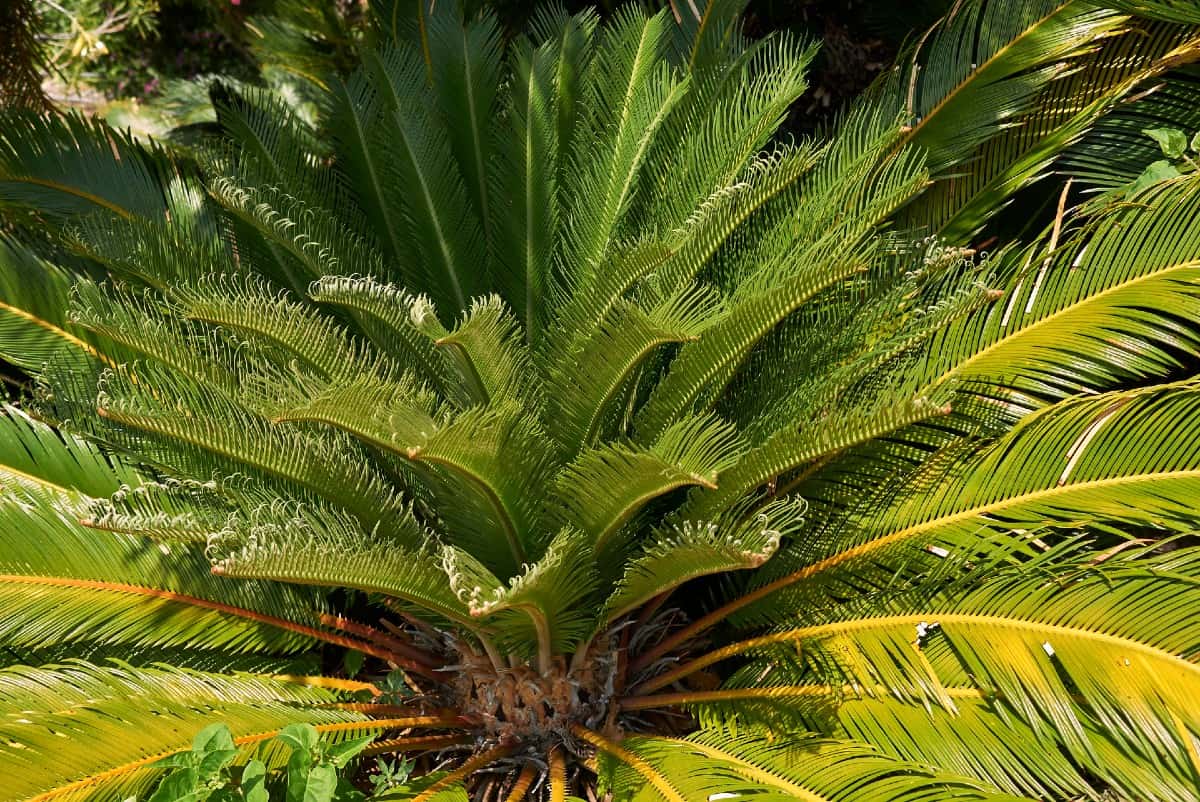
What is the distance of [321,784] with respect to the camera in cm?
203

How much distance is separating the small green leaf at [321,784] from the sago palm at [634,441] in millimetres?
290

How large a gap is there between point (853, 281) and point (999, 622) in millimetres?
942

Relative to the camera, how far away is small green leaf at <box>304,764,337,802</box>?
2008mm

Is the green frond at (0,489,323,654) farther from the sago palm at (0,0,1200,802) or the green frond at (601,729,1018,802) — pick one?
the green frond at (601,729,1018,802)

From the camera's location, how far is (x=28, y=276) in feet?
9.52

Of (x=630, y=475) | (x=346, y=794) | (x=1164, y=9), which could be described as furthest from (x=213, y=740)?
(x=1164, y=9)

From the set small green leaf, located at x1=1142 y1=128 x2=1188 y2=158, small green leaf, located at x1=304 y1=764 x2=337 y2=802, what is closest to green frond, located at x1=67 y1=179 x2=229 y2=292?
small green leaf, located at x1=304 y1=764 x2=337 y2=802

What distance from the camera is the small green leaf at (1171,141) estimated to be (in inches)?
118

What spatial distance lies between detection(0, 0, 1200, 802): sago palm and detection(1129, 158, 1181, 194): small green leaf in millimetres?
64

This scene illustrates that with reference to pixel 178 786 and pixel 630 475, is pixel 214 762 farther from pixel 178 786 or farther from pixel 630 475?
pixel 630 475

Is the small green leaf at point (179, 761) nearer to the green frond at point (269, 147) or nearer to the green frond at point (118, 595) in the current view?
the green frond at point (118, 595)

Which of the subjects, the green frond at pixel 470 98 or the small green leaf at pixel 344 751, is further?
the green frond at pixel 470 98

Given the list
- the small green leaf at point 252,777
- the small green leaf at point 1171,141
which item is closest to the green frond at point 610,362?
the small green leaf at point 252,777

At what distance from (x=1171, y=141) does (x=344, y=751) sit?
9.17ft
